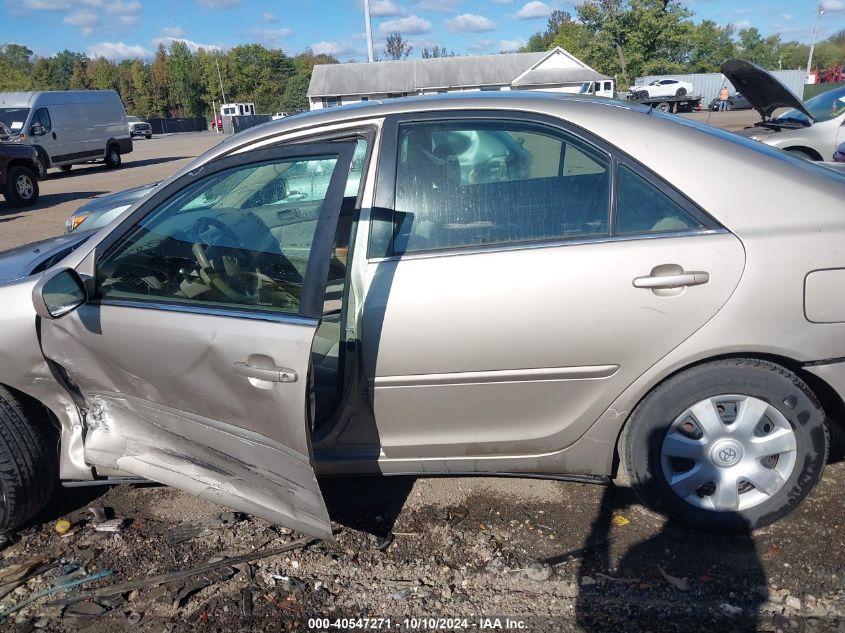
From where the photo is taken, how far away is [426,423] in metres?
2.67

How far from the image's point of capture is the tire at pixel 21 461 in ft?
9.17

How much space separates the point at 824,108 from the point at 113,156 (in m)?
21.4

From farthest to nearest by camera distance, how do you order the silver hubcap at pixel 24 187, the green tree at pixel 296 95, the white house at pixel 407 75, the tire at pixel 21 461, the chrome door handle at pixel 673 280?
the green tree at pixel 296 95 → the white house at pixel 407 75 → the silver hubcap at pixel 24 187 → the tire at pixel 21 461 → the chrome door handle at pixel 673 280

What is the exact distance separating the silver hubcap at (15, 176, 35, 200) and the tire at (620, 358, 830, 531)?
1475 centimetres

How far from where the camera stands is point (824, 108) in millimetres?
9406

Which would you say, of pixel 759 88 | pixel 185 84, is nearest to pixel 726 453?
pixel 759 88

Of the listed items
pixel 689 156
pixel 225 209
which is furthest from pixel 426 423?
pixel 689 156

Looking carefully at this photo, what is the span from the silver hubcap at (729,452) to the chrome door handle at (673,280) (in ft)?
1.53

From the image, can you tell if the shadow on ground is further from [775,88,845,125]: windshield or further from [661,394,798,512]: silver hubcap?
[775,88,845,125]: windshield

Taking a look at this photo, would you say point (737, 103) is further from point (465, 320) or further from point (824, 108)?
point (465, 320)

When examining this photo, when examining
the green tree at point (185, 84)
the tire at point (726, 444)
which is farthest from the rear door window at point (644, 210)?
the green tree at point (185, 84)

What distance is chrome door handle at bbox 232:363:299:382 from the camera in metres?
2.30

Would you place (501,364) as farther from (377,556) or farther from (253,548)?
(253,548)

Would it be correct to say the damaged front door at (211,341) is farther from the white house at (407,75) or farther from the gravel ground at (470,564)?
the white house at (407,75)
